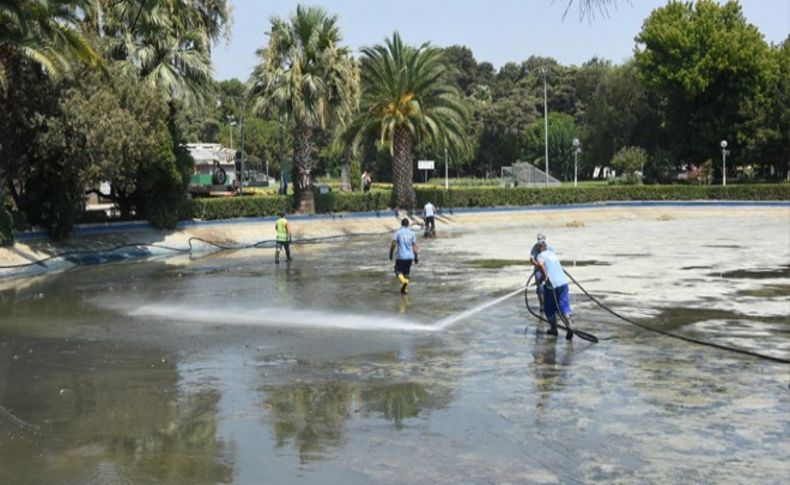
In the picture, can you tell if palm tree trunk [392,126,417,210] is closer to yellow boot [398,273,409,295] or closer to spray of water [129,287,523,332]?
yellow boot [398,273,409,295]

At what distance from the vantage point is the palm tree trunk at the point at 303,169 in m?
41.3

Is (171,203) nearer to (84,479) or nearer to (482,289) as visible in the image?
(482,289)

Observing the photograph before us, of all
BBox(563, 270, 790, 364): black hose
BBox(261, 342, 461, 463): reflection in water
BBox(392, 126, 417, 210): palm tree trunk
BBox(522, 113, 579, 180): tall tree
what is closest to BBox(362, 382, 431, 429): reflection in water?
BBox(261, 342, 461, 463): reflection in water

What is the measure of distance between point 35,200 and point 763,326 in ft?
79.2

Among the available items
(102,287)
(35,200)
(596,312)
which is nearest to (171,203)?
(35,200)

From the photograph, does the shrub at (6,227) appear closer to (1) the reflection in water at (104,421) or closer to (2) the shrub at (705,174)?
(1) the reflection in water at (104,421)

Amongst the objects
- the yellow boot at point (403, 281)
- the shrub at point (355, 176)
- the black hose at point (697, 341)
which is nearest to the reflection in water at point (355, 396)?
the black hose at point (697, 341)

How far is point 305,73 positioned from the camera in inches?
1585

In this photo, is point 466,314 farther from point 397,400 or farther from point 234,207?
point 234,207

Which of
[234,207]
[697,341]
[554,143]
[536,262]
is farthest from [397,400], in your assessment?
[554,143]

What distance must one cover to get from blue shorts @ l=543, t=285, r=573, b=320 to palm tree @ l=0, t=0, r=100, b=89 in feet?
55.5

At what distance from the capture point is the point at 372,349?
533 inches

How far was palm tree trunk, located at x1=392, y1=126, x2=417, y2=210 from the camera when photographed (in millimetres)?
45875

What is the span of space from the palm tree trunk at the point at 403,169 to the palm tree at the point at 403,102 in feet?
0.17
